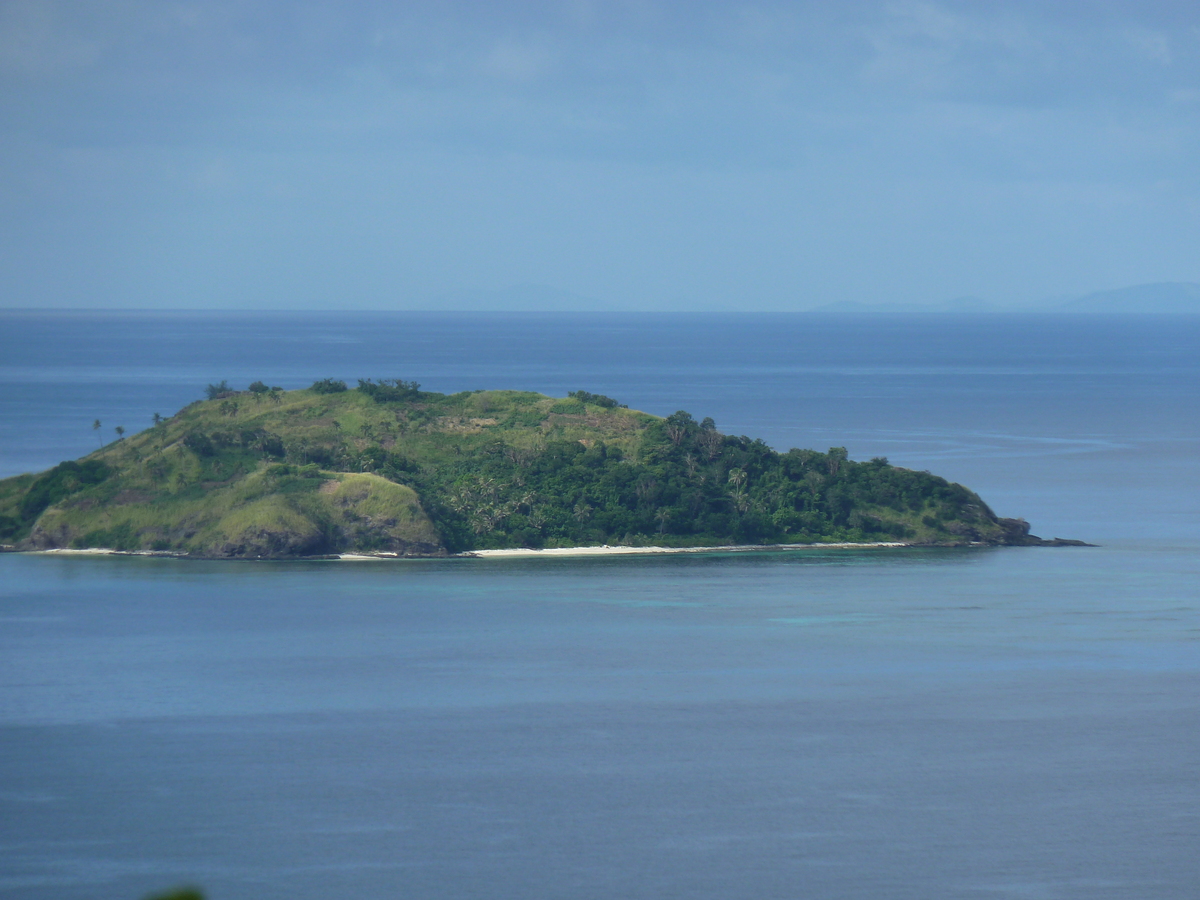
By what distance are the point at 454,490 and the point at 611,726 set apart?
41.7 m

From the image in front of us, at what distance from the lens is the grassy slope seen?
9656 centimetres

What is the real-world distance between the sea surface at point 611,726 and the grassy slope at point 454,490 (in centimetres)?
313

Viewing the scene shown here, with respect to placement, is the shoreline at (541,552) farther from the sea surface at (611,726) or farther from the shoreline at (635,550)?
the sea surface at (611,726)

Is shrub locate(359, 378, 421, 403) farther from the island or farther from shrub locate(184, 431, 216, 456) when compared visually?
shrub locate(184, 431, 216, 456)

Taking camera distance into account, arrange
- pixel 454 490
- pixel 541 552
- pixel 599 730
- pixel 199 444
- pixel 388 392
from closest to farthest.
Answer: pixel 599 730, pixel 541 552, pixel 454 490, pixel 199 444, pixel 388 392

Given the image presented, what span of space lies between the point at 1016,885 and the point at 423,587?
46.7 m

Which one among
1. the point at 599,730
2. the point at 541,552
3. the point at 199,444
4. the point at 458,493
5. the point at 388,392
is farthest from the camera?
the point at 388,392

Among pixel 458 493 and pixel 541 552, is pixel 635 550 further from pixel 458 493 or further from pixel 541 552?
pixel 458 493

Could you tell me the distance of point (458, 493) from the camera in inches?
3967

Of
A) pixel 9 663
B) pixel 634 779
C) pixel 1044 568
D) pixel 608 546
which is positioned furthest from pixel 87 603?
pixel 1044 568

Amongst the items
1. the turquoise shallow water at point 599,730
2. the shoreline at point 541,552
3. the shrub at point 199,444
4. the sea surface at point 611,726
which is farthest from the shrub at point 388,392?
the turquoise shallow water at point 599,730

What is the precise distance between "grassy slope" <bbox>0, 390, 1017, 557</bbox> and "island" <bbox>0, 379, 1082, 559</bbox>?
0.10m

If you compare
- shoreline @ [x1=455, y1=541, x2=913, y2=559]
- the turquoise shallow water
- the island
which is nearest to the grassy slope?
the island

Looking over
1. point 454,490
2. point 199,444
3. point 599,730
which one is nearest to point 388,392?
point 454,490
